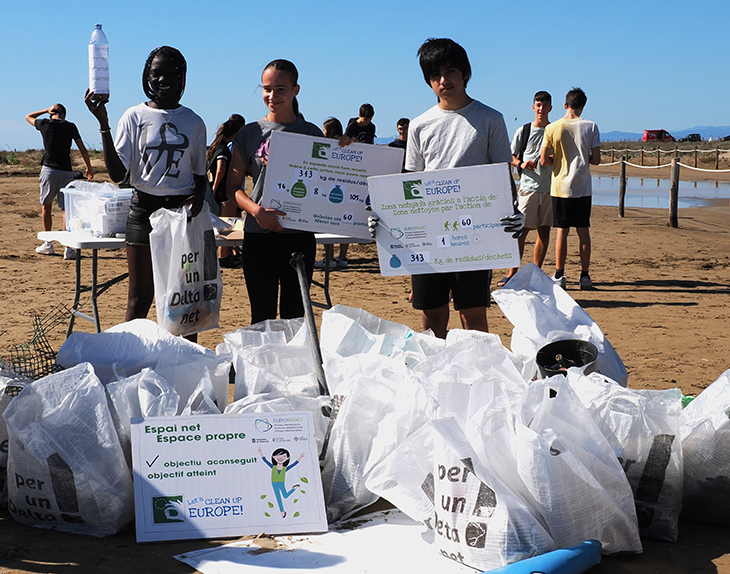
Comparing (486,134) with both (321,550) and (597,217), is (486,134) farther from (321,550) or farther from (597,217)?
(597,217)

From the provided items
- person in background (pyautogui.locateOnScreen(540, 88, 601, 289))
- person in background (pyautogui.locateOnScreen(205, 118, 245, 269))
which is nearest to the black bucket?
person in background (pyautogui.locateOnScreen(540, 88, 601, 289))

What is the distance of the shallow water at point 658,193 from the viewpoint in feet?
63.5

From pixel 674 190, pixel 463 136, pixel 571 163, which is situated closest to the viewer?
pixel 463 136

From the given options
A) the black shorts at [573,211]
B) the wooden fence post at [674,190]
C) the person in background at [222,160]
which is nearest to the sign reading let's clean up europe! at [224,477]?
the black shorts at [573,211]

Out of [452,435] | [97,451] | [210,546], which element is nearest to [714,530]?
[452,435]

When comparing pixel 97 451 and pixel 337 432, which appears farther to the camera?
pixel 337 432

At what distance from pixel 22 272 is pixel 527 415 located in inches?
276

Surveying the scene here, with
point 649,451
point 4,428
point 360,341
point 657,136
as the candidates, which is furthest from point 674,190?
point 657,136

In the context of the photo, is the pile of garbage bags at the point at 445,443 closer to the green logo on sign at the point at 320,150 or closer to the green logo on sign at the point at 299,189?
the green logo on sign at the point at 299,189

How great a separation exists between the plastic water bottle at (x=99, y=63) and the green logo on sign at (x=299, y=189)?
971 millimetres

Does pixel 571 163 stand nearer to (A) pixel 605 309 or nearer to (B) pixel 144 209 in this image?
(A) pixel 605 309

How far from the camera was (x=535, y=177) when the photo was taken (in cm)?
720

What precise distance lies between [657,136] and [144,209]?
209ft

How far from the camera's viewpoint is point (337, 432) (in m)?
2.73
